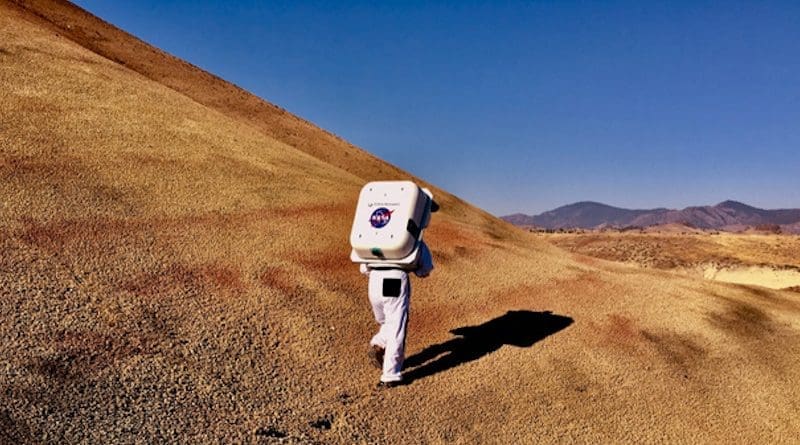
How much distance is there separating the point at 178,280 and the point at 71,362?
2823mm

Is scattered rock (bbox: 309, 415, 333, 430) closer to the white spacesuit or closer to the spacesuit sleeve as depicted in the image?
the white spacesuit

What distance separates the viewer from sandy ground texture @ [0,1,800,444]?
698cm

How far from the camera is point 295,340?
8.88 meters

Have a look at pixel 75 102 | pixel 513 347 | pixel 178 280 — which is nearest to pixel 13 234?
pixel 178 280

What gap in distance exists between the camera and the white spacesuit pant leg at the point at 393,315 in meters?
7.98

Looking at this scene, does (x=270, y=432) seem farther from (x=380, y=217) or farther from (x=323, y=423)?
(x=380, y=217)

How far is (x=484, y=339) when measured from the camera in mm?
10289

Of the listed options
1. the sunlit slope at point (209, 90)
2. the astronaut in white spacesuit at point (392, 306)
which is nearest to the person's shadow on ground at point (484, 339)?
the astronaut in white spacesuit at point (392, 306)

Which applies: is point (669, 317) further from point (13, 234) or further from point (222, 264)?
point (13, 234)

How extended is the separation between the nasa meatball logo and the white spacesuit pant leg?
68 cm

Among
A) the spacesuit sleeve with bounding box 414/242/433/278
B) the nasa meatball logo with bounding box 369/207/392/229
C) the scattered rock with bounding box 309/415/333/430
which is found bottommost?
the scattered rock with bounding box 309/415/333/430

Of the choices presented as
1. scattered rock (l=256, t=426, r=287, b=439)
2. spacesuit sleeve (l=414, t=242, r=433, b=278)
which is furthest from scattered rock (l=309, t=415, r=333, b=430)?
spacesuit sleeve (l=414, t=242, r=433, b=278)

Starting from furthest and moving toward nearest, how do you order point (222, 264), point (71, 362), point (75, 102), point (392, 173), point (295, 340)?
point (392, 173) < point (75, 102) < point (222, 264) < point (295, 340) < point (71, 362)

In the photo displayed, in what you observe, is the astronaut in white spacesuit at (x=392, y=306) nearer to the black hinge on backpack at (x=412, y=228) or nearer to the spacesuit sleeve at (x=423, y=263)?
the spacesuit sleeve at (x=423, y=263)
